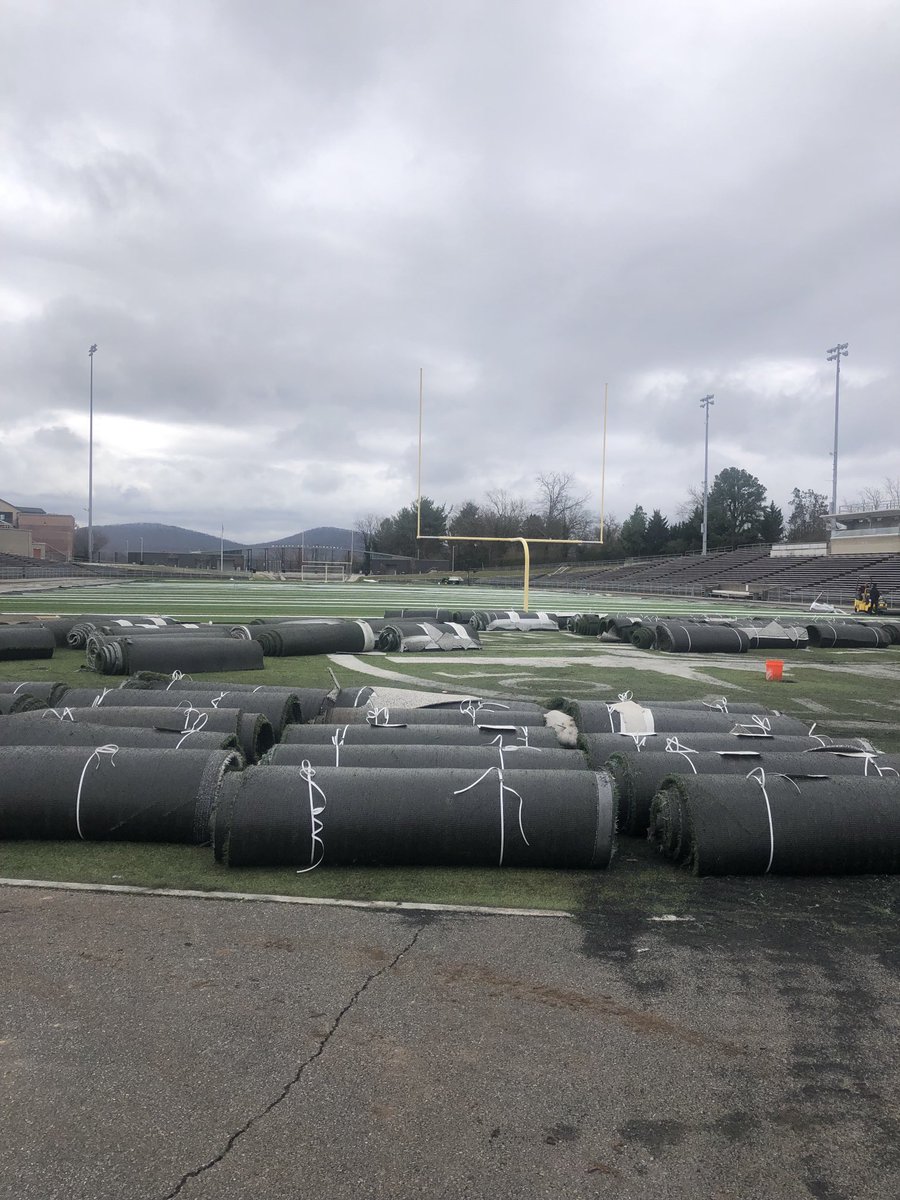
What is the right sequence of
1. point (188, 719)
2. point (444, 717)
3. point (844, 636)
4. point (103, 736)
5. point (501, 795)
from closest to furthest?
point (501, 795)
point (103, 736)
point (188, 719)
point (444, 717)
point (844, 636)

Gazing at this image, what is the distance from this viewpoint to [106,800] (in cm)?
671

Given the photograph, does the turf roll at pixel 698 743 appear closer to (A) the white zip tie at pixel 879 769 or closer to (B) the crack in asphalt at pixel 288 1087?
(A) the white zip tie at pixel 879 769

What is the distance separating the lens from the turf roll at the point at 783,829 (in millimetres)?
6172

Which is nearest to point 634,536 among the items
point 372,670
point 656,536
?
point 656,536

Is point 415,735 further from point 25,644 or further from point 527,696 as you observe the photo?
point 25,644

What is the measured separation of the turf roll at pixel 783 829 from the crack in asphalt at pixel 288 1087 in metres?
2.37

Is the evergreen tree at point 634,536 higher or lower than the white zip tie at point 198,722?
higher

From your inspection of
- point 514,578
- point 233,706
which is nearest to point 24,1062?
point 233,706

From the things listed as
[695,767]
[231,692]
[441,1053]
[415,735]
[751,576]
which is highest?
[751,576]

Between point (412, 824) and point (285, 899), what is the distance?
101 cm

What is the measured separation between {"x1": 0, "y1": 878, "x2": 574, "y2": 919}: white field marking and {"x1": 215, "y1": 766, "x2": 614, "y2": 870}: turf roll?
1.52 feet

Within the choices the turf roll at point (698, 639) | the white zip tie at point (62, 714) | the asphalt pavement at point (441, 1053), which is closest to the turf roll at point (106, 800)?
the asphalt pavement at point (441, 1053)

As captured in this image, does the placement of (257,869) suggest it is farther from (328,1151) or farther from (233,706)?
(233,706)

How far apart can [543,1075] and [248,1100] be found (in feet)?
4.00
